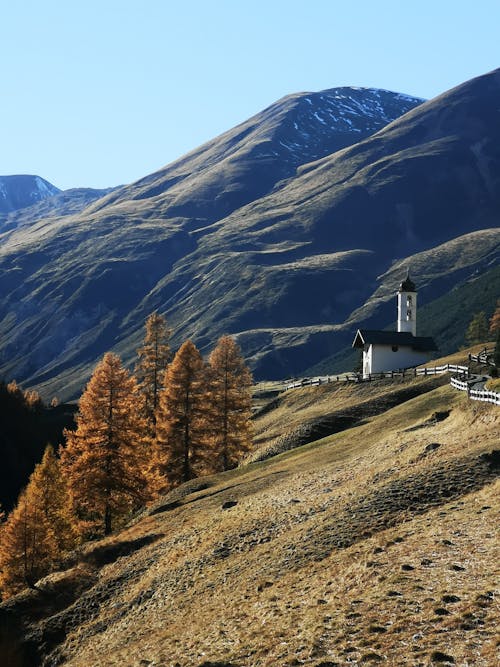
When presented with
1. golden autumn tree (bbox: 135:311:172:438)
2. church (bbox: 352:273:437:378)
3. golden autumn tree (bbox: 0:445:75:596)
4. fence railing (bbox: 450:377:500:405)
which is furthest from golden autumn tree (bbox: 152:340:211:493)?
church (bbox: 352:273:437:378)

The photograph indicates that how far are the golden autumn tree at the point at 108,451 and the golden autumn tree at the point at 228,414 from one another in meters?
13.7

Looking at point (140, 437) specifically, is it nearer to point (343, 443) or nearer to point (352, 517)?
point (343, 443)

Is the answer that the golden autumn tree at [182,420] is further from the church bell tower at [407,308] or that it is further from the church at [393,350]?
the church bell tower at [407,308]

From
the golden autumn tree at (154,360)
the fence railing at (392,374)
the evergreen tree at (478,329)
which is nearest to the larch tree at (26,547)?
the golden autumn tree at (154,360)

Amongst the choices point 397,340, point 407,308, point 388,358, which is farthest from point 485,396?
point 407,308

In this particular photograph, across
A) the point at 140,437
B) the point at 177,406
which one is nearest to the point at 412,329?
the point at 177,406

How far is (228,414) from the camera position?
6644 centimetres

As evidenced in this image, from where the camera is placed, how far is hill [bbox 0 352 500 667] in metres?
19.5

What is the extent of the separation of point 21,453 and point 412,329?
51.7 metres

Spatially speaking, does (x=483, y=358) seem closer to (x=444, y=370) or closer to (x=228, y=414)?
(x=444, y=370)

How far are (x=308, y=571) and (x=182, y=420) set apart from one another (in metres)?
34.6

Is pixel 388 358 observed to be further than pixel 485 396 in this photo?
Yes

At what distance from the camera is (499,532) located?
79.4ft

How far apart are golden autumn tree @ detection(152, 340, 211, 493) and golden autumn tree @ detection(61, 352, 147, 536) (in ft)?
27.0
